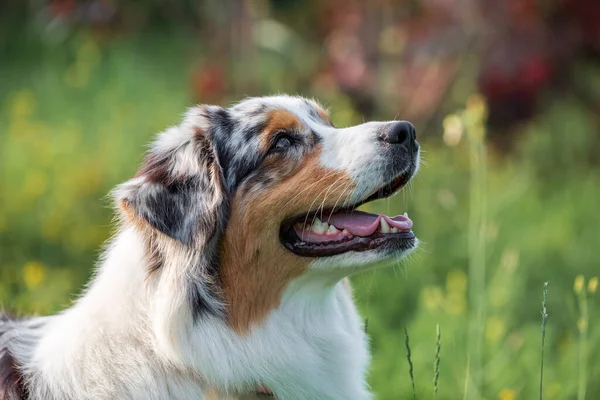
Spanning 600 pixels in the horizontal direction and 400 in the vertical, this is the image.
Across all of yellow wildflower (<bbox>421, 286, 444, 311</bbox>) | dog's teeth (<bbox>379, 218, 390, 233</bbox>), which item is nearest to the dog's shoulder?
dog's teeth (<bbox>379, 218, 390, 233</bbox>)

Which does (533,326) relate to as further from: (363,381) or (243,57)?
(243,57)

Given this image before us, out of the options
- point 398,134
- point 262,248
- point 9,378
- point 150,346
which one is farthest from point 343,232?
point 9,378

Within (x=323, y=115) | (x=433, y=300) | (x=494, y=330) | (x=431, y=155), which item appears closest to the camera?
(x=323, y=115)

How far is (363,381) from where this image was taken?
3811 mm

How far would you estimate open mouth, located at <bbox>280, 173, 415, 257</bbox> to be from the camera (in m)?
3.54

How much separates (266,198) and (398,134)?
0.57 meters

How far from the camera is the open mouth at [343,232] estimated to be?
354 cm

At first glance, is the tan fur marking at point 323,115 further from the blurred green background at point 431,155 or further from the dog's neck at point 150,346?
the dog's neck at point 150,346

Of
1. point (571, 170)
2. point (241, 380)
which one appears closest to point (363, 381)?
point (241, 380)

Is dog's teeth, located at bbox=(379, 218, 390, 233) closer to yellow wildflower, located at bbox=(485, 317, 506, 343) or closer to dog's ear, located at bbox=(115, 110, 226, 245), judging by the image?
dog's ear, located at bbox=(115, 110, 226, 245)

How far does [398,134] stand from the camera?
11.9 feet

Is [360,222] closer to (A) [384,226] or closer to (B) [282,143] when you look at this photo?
(A) [384,226]

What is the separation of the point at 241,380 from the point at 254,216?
611mm

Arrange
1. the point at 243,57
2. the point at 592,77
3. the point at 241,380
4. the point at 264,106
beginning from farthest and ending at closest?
the point at 243,57 → the point at 592,77 → the point at 264,106 → the point at 241,380
